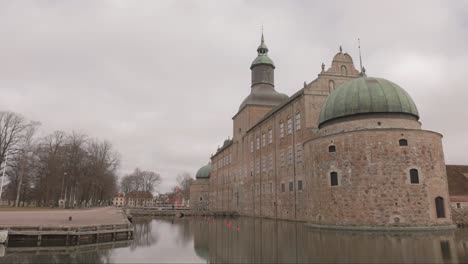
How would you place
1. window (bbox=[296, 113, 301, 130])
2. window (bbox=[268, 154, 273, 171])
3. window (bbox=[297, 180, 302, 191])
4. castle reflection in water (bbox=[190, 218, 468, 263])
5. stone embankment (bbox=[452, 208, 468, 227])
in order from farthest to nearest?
window (bbox=[268, 154, 273, 171]) → window (bbox=[296, 113, 301, 130]) → window (bbox=[297, 180, 302, 191]) → stone embankment (bbox=[452, 208, 468, 227]) → castle reflection in water (bbox=[190, 218, 468, 263])

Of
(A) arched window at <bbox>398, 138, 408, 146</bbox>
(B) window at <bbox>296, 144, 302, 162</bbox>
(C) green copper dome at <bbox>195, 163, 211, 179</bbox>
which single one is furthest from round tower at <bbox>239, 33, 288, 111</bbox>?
(C) green copper dome at <bbox>195, 163, 211, 179</bbox>

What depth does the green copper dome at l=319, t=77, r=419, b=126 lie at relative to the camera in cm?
2678

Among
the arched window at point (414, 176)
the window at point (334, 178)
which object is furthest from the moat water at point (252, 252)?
the window at point (334, 178)

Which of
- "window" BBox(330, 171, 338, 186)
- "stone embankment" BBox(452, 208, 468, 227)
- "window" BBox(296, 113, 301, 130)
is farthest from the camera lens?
"window" BBox(296, 113, 301, 130)

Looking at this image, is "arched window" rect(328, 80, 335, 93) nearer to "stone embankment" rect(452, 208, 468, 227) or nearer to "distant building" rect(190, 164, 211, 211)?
"stone embankment" rect(452, 208, 468, 227)

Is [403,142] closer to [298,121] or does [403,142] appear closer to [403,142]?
[403,142]

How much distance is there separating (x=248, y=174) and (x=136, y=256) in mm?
38850

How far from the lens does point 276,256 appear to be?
13164mm

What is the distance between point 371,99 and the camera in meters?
27.1

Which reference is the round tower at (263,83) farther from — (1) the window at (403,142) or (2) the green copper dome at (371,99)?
(1) the window at (403,142)

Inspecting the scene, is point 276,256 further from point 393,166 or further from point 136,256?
point 393,166

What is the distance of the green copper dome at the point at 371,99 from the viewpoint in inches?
1054

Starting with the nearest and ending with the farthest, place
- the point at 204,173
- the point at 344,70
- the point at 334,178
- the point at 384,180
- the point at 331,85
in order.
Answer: the point at 384,180
the point at 334,178
the point at 331,85
the point at 344,70
the point at 204,173

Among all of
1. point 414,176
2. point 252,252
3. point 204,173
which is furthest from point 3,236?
point 204,173
